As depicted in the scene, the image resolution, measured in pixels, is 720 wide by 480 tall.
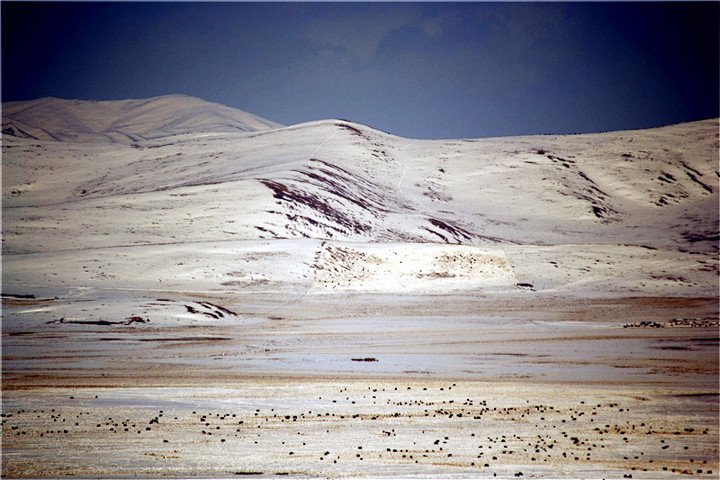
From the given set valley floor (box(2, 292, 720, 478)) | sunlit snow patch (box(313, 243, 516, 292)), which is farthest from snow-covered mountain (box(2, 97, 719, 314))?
valley floor (box(2, 292, 720, 478))

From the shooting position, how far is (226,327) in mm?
27688

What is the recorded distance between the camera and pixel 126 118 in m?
144

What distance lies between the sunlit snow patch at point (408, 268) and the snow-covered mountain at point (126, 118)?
9124 centimetres

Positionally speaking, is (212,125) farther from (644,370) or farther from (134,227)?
(644,370)

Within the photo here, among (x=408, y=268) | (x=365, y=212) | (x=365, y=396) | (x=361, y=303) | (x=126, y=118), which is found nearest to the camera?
(x=365, y=396)

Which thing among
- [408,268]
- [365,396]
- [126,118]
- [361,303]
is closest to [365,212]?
[408,268]

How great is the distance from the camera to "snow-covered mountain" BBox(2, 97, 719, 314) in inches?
1439

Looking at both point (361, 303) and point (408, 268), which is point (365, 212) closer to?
point (408, 268)

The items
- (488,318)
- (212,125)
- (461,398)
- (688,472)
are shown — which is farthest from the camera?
(212,125)

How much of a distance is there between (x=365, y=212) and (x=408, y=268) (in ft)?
42.7

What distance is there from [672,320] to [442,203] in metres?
33.0

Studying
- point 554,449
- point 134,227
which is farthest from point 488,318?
point 134,227

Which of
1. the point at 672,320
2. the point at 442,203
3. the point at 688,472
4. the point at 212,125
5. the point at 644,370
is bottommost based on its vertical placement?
the point at 688,472

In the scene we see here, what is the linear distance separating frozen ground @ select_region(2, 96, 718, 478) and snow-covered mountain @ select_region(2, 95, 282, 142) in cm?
5601
